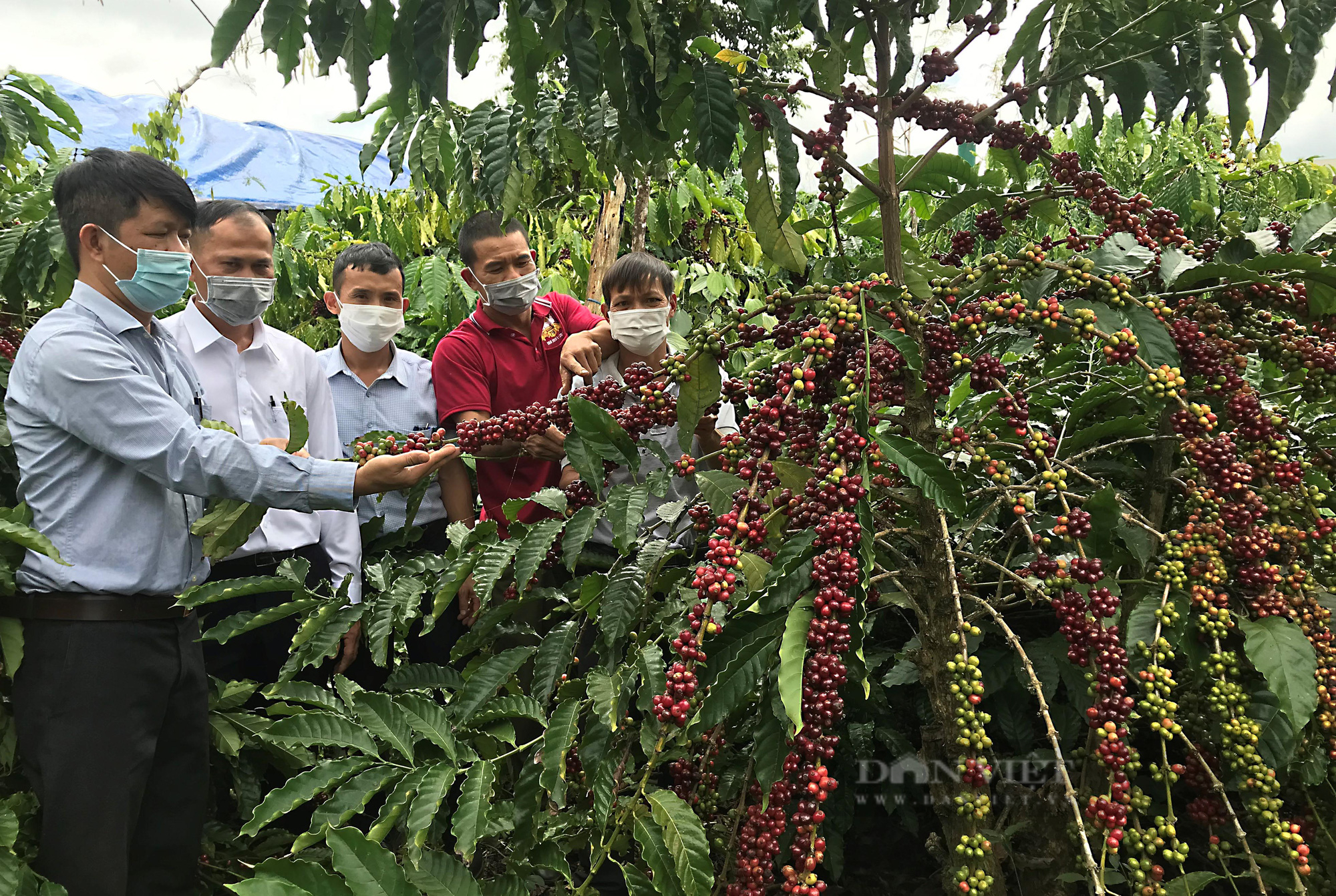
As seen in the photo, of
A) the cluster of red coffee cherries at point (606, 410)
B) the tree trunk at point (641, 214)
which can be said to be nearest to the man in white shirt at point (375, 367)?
the cluster of red coffee cherries at point (606, 410)

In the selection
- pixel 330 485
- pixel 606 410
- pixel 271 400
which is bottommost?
pixel 330 485

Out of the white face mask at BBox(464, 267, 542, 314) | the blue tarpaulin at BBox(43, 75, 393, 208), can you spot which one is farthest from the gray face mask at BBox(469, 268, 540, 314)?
the blue tarpaulin at BBox(43, 75, 393, 208)

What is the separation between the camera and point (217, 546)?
6.04ft

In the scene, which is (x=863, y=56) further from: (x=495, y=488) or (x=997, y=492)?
(x=495, y=488)

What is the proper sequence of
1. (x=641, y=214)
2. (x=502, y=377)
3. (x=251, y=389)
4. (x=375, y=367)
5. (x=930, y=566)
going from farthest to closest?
(x=641, y=214)
(x=375, y=367)
(x=502, y=377)
(x=251, y=389)
(x=930, y=566)

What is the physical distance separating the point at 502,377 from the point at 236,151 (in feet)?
31.3

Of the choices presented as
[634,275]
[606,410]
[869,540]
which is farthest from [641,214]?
[869,540]

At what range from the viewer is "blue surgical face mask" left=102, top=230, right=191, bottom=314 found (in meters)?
1.84

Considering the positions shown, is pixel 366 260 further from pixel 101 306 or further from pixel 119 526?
pixel 119 526

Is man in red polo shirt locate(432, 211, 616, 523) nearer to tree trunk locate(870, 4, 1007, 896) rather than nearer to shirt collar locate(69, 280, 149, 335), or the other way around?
shirt collar locate(69, 280, 149, 335)

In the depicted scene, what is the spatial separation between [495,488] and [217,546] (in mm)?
838

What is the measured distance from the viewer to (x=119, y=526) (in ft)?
5.74

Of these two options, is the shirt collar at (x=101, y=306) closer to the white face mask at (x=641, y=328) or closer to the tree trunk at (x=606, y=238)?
the white face mask at (x=641, y=328)

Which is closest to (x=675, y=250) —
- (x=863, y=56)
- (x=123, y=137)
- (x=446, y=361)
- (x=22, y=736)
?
(x=446, y=361)
